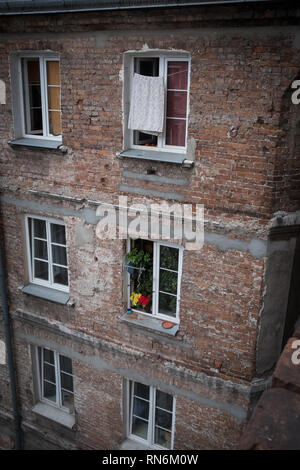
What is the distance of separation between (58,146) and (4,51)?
81.4 inches

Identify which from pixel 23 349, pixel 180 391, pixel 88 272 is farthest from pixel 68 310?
pixel 180 391

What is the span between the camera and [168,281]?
7.25 metres

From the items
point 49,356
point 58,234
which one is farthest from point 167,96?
point 49,356

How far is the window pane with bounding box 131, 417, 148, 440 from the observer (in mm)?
8523

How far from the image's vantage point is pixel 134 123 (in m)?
6.53

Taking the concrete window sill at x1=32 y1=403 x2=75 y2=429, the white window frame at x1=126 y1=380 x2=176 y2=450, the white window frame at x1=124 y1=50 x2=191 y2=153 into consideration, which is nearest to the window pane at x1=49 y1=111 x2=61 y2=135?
the white window frame at x1=124 y1=50 x2=191 y2=153

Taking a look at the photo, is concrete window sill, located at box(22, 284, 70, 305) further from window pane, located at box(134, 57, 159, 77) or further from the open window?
window pane, located at box(134, 57, 159, 77)

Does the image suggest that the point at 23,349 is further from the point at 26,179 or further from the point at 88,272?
the point at 26,179

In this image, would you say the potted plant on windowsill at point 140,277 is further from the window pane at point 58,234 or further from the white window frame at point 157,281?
the window pane at point 58,234

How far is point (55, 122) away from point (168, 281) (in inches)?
147

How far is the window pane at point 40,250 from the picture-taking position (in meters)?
8.43

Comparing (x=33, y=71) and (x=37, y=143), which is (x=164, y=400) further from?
(x=33, y=71)

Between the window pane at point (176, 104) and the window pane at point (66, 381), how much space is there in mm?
6297
